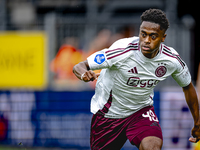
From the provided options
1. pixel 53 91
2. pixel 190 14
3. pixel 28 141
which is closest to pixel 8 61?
pixel 53 91

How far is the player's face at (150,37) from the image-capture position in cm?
406

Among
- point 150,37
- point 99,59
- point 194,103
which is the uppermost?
point 150,37

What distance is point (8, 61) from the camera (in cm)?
883

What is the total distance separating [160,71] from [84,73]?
44.6 inches

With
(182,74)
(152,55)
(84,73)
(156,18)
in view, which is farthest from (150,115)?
(84,73)

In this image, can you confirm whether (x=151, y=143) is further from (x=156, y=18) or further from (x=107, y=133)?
(x=156, y=18)

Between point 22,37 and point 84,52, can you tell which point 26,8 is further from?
point 84,52

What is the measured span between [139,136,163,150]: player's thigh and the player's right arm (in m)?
0.92

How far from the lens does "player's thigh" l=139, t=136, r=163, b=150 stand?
407 cm

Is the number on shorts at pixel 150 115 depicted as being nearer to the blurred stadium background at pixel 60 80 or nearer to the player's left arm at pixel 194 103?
the player's left arm at pixel 194 103

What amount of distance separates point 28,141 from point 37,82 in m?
1.33

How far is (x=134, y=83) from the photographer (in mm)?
4375

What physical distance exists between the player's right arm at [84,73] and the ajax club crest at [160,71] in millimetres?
807

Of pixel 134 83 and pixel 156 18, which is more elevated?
pixel 156 18
